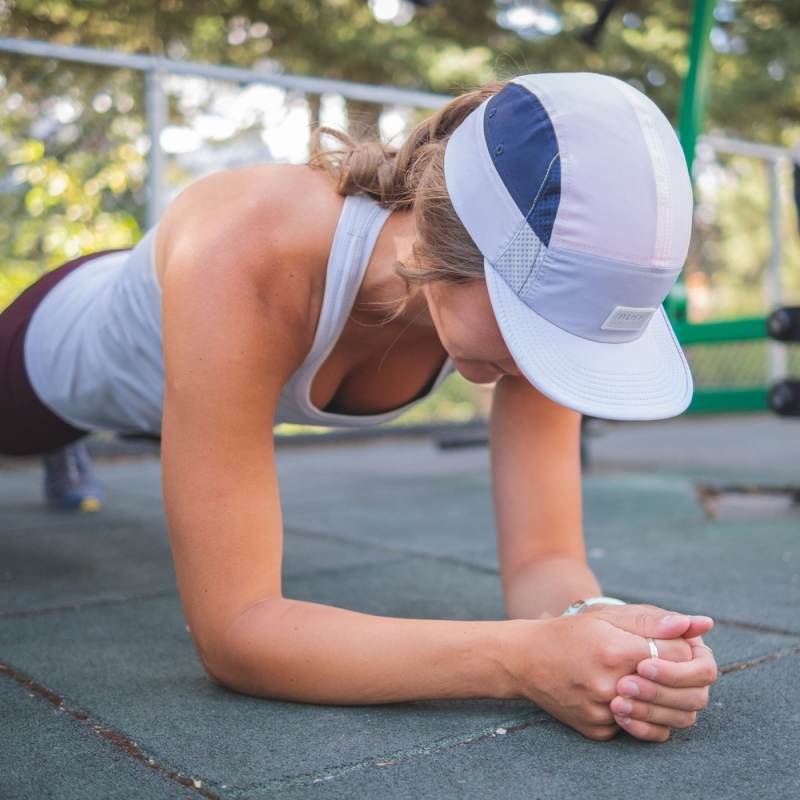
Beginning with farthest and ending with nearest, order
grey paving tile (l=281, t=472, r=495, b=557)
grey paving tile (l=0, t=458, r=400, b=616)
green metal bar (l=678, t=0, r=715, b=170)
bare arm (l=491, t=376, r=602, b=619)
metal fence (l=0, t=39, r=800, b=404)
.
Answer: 1. metal fence (l=0, t=39, r=800, b=404)
2. green metal bar (l=678, t=0, r=715, b=170)
3. grey paving tile (l=281, t=472, r=495, b=557)
4. grey paving tile (l=0, t=458, r=400, b=616)
5. bare arm (l=491, t=376, r=602, b=619)

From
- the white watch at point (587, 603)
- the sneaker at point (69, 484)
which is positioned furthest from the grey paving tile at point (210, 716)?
the sneaker at point (69, 484)

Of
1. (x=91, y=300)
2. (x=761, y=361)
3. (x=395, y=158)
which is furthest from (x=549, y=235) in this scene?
(x=761, y=361)

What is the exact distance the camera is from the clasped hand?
0.92m

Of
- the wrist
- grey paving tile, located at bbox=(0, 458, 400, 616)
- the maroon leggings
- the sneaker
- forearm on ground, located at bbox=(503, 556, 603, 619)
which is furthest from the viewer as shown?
the sneaker

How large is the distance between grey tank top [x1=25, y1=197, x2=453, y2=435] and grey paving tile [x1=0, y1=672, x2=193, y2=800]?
0.55 meters

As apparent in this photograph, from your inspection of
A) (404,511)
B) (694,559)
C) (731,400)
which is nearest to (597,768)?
(694,559)

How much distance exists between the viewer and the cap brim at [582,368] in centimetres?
93

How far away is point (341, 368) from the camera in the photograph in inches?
54.3

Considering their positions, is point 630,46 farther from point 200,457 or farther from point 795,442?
point 200,457

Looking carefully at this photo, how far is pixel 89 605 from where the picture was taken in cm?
167

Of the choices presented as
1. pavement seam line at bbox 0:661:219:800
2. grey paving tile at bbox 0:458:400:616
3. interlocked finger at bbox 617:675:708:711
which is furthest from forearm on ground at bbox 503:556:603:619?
grey paving tile at bbox 0:458:400:616

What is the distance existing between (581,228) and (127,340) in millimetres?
963

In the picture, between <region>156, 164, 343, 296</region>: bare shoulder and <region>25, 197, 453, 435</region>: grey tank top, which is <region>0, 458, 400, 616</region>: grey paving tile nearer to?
<region>25, 197, 453, 435</region>: grey tank top

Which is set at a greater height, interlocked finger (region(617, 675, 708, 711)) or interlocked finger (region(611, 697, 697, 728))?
interlocked finger (region(617, 675, 708, 711))
